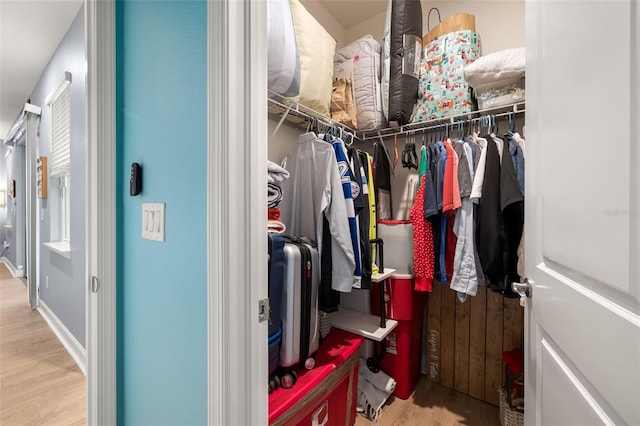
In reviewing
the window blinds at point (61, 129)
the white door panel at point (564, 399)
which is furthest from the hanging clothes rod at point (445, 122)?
the window blinds at point (61, 129)

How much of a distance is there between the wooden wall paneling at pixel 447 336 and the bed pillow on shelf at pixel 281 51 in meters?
1.65

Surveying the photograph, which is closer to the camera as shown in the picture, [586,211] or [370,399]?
[586,211]

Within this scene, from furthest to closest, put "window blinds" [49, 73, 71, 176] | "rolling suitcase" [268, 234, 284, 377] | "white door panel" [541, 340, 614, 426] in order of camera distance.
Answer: "window blinds" [49, 73, 71, 176] → "rolling suitcase" [268, 234, 284, 377] → "white door panel" [541, 340, 614, 426]

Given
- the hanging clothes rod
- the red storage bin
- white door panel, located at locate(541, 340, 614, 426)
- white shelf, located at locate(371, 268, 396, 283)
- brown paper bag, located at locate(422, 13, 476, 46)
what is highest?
brown paper bag, located at locate(422, 13, 476, 46)

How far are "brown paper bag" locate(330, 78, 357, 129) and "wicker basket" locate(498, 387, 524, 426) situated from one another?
1861mm

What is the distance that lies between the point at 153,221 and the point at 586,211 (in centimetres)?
107

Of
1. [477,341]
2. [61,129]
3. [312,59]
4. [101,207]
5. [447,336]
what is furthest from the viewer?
[61,129]

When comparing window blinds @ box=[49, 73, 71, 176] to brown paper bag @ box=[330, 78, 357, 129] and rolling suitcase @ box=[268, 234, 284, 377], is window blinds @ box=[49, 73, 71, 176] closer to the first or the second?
brown paper bag @ box=[330, 78, 357, 129]

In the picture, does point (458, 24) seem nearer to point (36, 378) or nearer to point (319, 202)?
point (319, 202)

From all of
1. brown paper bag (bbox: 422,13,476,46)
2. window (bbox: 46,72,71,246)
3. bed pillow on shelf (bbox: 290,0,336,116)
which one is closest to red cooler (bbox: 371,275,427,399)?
bed pillow on shelf (bbox: 290,0,336,116)

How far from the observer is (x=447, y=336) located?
187 cm

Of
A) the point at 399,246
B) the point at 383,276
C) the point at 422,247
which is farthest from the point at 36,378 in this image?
the point at 422,247

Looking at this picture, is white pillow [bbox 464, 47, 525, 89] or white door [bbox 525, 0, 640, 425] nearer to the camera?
white door [bbox 525, 0, 640, 425]

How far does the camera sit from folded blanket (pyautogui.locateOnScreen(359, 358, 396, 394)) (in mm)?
1681
